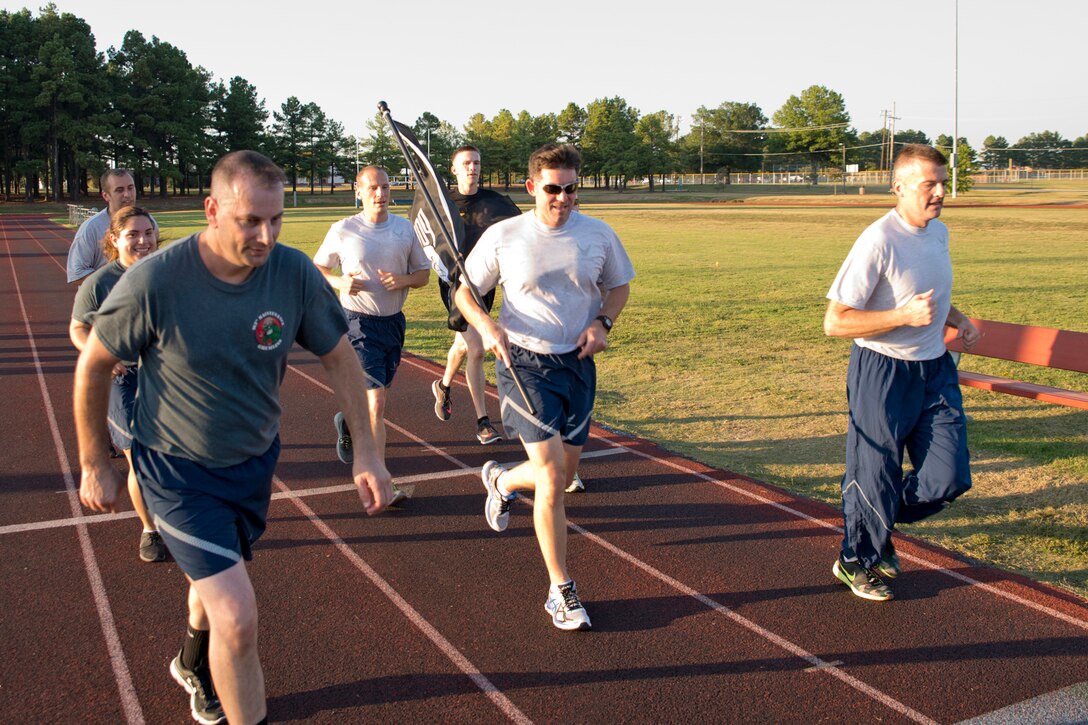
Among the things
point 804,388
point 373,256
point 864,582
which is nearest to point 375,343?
point 373,256

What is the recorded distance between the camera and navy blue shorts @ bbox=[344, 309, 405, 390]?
6.46 metres

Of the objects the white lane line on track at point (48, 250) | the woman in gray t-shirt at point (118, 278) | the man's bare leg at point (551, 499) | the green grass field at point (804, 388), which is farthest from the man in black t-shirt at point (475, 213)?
the white lane line on track at point (48, 250)

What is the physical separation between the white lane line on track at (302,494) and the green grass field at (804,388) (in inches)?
30.7

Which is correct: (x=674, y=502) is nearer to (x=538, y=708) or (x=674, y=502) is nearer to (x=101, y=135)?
(x=538, y=708)

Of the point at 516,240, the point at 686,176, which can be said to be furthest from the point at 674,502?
the point at 686,176

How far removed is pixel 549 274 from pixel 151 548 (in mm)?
2814

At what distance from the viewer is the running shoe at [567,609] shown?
4410mm

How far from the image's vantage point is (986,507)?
6113mm

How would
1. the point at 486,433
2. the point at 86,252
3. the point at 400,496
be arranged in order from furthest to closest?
1. the point at 486,433
2. the point at 86,252
3. the point at 400,496

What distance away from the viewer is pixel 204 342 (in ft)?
10.1

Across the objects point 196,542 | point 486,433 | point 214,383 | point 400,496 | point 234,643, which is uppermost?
point 214,383

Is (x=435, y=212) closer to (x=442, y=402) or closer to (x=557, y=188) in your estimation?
(x=557, y=188)

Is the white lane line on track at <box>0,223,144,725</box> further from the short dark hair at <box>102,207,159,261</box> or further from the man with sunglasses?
the man with sunglasses

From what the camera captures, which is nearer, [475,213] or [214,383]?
[214,383]
